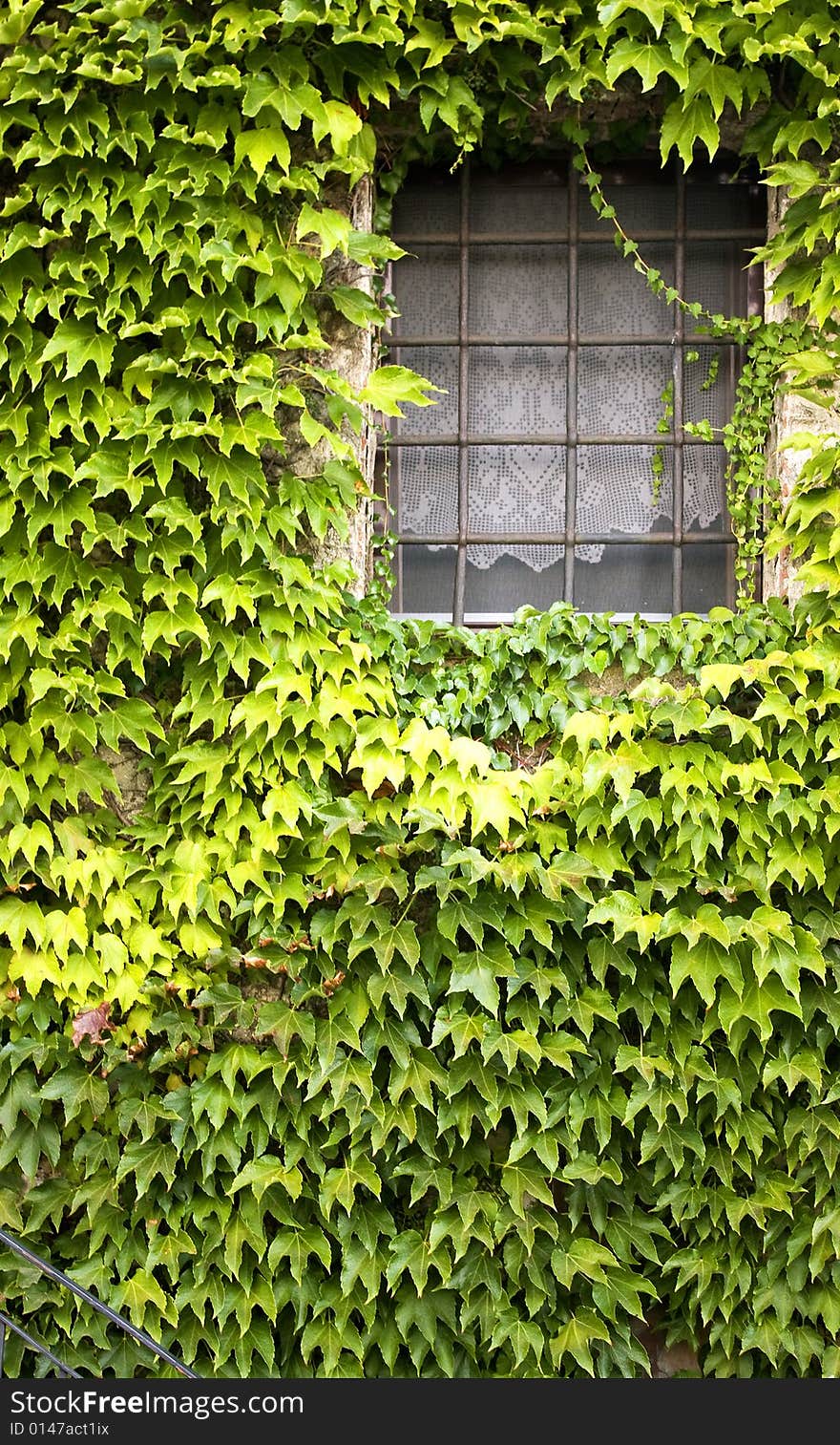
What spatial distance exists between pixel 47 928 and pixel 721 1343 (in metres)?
2.10

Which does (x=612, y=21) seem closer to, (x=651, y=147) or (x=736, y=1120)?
(x=651, y=147)

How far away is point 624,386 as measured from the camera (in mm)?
3361

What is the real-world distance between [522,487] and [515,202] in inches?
33.2

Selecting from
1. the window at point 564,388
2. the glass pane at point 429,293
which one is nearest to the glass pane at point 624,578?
the window at point 564,388

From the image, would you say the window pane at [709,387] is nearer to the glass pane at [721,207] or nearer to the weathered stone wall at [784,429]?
the weathered stone wall at [784,429]

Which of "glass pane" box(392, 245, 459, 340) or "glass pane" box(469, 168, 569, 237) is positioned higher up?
"glass pane" box(469, 168, 569, 237)

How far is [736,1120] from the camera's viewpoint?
294 cm

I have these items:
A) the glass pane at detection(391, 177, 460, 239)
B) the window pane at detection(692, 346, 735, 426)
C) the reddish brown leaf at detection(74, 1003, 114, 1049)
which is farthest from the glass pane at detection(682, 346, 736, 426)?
the reddish brown leaf at detection(74, 1003, 114, 1049)

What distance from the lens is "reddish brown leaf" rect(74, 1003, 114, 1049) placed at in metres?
2.95

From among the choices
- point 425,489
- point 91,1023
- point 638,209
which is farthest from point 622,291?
point 91,1023

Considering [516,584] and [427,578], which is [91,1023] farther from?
[516,584]

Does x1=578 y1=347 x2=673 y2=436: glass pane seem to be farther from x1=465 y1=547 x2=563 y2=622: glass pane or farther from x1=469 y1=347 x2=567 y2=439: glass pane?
x1=465 y1=547 x2=563 y2=622: glass pane

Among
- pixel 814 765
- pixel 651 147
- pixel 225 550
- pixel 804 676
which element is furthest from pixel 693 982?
pixel 651 147

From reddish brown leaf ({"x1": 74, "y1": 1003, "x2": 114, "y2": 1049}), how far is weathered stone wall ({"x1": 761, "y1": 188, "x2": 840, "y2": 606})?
216cm
